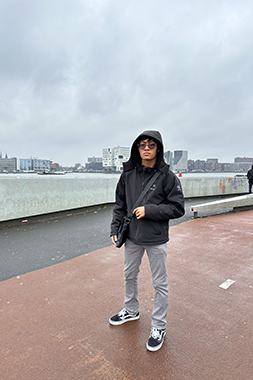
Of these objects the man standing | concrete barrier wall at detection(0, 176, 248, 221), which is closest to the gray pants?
the man standing

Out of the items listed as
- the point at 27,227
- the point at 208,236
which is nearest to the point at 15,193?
the point at 27,227

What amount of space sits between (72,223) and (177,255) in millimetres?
3754

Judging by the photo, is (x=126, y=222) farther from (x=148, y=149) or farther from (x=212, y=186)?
(x=212, y=186)

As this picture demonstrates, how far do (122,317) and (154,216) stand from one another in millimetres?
1261

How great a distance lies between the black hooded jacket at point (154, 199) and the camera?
215 cm

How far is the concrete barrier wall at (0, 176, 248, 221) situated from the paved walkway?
11.8ft

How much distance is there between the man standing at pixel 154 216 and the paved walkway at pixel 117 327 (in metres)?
0.28

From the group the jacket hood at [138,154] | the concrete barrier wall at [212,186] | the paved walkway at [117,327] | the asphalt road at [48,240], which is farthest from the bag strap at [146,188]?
the concrete barrier wall at [212,186]

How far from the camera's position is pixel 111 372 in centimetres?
191

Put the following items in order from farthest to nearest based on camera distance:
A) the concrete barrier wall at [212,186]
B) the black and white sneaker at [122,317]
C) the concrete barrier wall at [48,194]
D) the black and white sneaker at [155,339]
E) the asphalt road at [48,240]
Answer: the concrete barrier wall at [212,186]
the concrete barrier wall at [48,194]
the asphalt road at [48,240]
the black and white sneaker at [122,317]
the black and white sneaker at [155,339]

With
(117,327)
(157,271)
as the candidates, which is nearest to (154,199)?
(157,271)

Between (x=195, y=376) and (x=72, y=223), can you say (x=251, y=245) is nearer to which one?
(x=195, y=376)

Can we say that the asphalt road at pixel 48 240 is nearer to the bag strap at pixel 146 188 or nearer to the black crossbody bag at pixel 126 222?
the black crossbody bag at pixel 126 222

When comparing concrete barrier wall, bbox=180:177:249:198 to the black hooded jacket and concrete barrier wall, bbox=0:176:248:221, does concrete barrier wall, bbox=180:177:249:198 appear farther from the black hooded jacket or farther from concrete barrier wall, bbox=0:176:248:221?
the black hooded jacket
